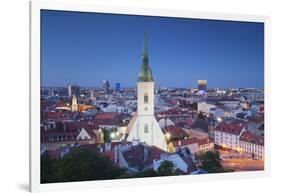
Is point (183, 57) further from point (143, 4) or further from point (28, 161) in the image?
point (28, 161)

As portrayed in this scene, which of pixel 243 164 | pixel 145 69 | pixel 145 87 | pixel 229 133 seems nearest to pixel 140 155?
pixel 145 87

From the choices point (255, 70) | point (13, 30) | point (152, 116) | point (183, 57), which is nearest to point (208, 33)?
point (183, 57)

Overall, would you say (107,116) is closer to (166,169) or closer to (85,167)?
(85,167)

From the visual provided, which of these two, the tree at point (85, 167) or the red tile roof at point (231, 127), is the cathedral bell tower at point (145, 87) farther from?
the red tile roof at point (231, 127)

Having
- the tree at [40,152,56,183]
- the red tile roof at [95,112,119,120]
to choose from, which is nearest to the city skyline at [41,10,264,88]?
the red tile roof at [95,112,119,120]

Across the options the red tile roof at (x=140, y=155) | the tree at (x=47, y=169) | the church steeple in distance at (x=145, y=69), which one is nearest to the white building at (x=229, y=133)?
the red tile roof at (x=140, y=155)

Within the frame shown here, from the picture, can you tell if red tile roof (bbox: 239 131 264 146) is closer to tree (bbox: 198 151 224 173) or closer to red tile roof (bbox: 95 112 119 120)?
tree (bbox: 198 151 224 173)
